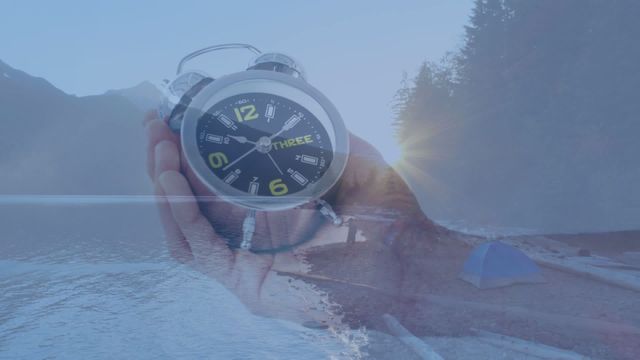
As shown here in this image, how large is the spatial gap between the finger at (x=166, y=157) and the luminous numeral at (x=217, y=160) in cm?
13

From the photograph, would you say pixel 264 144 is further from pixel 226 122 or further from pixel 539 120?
pixel 539 120

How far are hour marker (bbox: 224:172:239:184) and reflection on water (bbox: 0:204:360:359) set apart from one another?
156cm

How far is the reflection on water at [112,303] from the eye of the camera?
4.46 m

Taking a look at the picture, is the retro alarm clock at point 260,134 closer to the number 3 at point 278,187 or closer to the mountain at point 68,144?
the number 3 at point 278,187

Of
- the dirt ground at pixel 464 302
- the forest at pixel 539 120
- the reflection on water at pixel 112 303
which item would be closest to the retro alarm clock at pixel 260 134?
the reflection on water at pixel 112 303

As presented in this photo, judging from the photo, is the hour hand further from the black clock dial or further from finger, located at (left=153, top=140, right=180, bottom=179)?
finger, located at (left=153, top=140, right=180, bottom=179)

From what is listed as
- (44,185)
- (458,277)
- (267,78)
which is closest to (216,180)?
(267,78)

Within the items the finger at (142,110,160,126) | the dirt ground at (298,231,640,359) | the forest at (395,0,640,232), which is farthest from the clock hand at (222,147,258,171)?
the forest at (395,0,640,232)

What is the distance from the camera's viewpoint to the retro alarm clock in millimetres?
2215

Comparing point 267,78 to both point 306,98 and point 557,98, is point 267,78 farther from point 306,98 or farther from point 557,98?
point 557,98

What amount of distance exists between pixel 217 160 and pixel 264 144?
0.20m

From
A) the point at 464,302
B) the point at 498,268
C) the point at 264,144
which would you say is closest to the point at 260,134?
the point at 264,144

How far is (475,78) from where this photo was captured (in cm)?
3944

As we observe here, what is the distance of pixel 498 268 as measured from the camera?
10.9m
